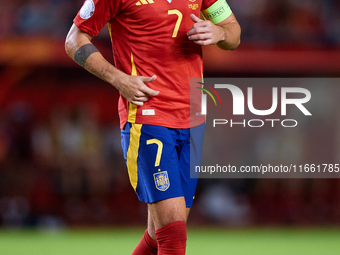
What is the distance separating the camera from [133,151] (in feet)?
8.30

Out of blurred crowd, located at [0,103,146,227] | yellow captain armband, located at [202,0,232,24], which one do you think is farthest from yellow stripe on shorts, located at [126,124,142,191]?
blurred crowd, located at [0,103,146,227]

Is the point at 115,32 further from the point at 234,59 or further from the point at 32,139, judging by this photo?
→ the point at 32,139

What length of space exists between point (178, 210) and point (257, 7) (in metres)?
7.65

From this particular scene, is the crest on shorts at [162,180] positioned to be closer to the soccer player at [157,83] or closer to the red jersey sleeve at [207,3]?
the soccer player at [157,83]

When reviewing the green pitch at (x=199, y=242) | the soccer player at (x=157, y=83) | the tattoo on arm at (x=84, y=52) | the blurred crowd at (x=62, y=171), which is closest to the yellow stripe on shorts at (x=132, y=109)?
the soccer player at (x=157, y=83)

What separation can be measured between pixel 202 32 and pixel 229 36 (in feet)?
1.08

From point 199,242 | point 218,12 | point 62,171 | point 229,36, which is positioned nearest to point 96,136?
point 62,171

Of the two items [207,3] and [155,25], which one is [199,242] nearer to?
[207,3]

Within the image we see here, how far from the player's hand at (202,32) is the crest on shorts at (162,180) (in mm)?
681

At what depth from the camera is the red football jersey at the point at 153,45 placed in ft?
8.25

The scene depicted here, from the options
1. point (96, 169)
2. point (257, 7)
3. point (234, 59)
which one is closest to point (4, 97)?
point (96, 169)

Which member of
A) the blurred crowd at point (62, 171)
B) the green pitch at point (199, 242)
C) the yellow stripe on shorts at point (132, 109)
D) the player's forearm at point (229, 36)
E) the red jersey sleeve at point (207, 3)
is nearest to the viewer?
the yellow stripe on shorts at point (132, 109)

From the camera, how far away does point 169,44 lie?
2.57 metres

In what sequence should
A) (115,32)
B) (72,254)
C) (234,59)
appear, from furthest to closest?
(234,59)
(72,254)
(115,32)
